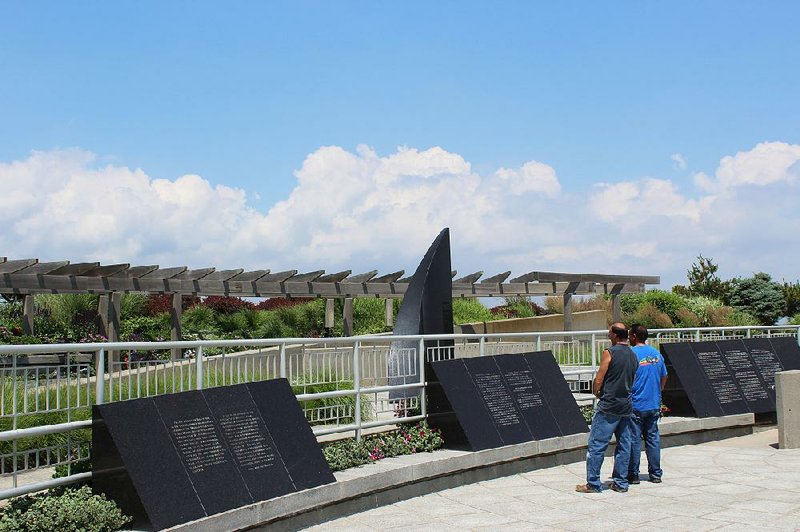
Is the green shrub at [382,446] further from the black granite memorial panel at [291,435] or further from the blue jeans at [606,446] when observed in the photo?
the blue jeans at [606,446]

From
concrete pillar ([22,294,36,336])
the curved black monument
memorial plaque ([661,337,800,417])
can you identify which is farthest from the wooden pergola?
memorial plaque ([661,337,800,417])

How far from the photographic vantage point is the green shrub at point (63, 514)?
261 inches

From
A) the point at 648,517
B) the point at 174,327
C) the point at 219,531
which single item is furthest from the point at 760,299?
the point at 219,531

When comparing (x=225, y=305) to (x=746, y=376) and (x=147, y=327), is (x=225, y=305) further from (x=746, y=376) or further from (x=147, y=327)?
(x=746, y=376)

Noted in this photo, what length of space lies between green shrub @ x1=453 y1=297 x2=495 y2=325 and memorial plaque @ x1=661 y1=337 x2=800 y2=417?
1699 centimetres

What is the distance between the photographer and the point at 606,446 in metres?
9.35

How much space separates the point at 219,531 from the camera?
7.17 m

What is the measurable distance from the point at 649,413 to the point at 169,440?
5.35 m

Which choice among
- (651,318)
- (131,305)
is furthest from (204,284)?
(651,318)

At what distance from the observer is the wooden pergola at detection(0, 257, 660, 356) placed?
16.9m

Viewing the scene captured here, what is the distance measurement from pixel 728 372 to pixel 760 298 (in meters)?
29.2

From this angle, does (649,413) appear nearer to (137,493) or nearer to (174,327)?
(137,493)

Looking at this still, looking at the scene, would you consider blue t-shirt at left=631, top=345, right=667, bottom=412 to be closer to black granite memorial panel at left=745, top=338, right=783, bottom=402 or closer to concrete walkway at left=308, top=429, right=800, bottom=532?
concrete walkway at left=308, top=429, right=800, bottom=532

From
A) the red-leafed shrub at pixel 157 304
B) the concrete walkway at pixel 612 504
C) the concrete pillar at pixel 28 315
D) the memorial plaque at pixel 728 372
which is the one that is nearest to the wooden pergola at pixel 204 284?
the concrete pillar at pixel 28 315
